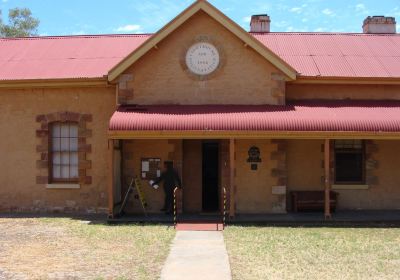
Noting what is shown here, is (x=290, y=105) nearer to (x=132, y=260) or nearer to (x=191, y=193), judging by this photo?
(x=191, y=193)

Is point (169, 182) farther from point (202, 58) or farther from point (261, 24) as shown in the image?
point (261, 24)

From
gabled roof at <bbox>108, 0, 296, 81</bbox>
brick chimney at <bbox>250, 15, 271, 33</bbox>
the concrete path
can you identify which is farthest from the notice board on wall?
brick chimney at <bbox>250, 15, 271, 33</bbox>

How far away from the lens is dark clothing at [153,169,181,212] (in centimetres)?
1483

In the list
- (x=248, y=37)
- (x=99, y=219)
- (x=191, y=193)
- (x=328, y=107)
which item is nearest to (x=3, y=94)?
(x=99, y=219)

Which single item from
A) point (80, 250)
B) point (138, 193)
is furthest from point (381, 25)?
point (80, 250)

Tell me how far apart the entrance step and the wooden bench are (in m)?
2.86

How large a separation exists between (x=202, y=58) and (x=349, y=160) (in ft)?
17.6

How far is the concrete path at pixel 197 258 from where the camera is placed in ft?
27.1

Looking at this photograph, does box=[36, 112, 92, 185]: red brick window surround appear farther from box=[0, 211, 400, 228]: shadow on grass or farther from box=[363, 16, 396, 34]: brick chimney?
box=[363, 16, 396, 34]: brick chimney

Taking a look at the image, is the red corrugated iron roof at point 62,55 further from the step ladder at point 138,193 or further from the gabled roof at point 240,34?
the step ladder at point 138,193

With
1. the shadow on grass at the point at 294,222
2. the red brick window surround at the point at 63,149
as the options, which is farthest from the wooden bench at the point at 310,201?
the red brick window surround at the point at 63,149

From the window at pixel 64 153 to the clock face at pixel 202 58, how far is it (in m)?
3.99

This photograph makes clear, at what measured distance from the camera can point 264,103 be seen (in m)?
15.1

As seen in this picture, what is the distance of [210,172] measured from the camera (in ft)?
52.2
